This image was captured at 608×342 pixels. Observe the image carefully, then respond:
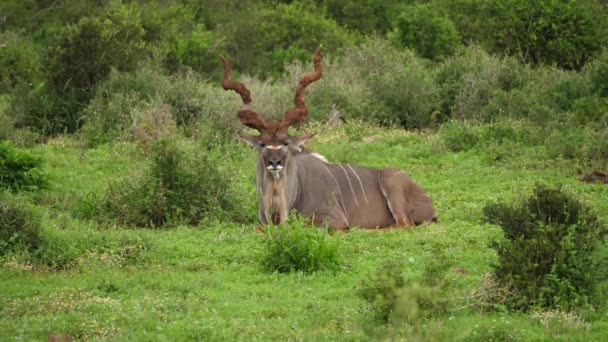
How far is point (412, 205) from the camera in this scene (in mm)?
11711

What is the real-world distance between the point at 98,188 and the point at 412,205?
12.1 ft

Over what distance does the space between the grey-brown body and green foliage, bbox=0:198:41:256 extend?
2434 millimetres

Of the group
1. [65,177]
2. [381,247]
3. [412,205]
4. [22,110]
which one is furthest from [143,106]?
[381,247]

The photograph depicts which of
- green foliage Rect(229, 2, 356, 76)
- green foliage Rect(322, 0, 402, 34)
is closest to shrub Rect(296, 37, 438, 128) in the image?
green foliage Rect(229, 2, 356, 76)

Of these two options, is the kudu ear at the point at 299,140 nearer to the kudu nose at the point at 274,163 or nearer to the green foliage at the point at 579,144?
the kudu nose at the point at 274,163

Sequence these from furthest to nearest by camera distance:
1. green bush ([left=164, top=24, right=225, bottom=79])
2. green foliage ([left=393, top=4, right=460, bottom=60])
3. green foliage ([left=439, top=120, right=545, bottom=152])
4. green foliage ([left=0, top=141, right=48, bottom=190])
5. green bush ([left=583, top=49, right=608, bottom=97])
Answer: green bush ([left=164, top=24, right=225, bottom=79]), green foliage ([left=393, top=4, right=460, bottom=60]), green bush ([left=583, top=49, right=608, bottom=97]), green foliage ([left=439, top=120, right=545, bottom=152]), green foliage ([left=0, top=141, right=48, bottom=190])

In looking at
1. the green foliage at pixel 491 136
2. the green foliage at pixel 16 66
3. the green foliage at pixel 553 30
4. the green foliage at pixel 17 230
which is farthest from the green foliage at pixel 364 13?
the green foliage at pixel 17 230

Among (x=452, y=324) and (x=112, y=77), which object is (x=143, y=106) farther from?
(x=452, y=324)

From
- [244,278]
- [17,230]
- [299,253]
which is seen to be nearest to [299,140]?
[299,253]

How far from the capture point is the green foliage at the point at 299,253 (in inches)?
354

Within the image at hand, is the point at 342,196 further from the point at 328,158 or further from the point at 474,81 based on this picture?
the point at 474,81

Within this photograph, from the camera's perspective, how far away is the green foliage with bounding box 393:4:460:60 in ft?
71.7

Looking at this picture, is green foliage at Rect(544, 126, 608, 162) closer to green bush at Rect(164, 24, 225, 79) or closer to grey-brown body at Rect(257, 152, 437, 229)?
grey-brown body at Rect(257, 152, 437, 229)

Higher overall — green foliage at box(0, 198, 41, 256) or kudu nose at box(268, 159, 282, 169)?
kudu nose at box(268, 159, 282, 169)
